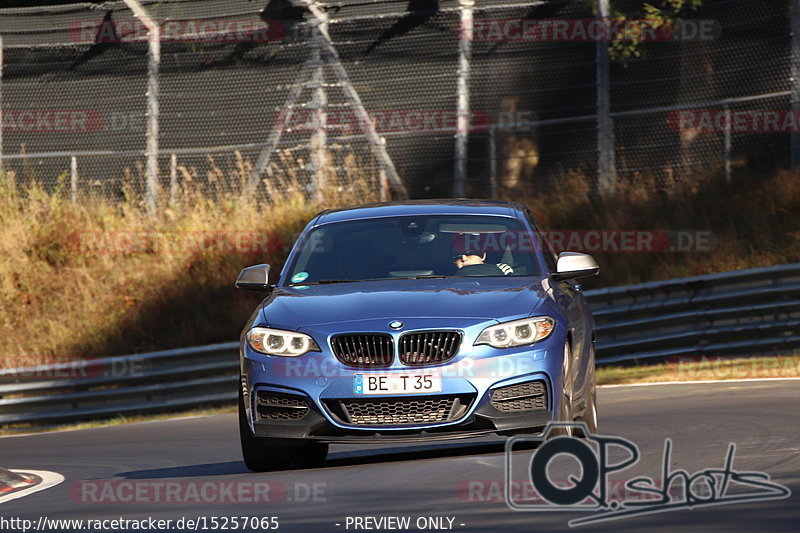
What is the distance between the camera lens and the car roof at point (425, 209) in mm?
10016

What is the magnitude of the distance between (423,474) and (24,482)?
9.35 feet

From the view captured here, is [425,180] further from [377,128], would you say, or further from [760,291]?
[760,291]

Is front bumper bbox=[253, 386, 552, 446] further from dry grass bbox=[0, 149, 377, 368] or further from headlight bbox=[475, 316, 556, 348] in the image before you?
dry grass bbox=[0, 149, 377, 368]

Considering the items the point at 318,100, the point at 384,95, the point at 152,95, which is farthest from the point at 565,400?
the point at 152,95

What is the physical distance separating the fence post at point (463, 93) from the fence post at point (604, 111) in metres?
1.80

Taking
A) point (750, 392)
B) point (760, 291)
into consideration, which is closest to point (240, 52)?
point (760, 291)

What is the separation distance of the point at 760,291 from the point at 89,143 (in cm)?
1077

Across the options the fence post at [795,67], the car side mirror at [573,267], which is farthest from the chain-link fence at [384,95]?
the car side mirror at [573,267]

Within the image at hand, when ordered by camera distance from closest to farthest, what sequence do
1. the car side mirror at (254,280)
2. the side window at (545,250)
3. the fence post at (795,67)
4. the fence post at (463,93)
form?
the car side mirror at (254,280)
the side window at (545,250)
the fence post at (795,67)
the fence post at (463,93)

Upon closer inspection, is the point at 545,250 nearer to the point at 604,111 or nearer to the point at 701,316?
the point at 701,316

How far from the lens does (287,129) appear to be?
2162 centimetres

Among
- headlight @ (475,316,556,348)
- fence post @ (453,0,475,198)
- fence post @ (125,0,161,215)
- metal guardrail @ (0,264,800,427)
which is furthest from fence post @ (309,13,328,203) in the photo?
headlight @ (475,316,556,348)

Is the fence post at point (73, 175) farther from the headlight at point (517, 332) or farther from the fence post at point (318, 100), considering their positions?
the headlight at point (517, 332)

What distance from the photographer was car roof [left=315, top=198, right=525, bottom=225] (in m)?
10.0
